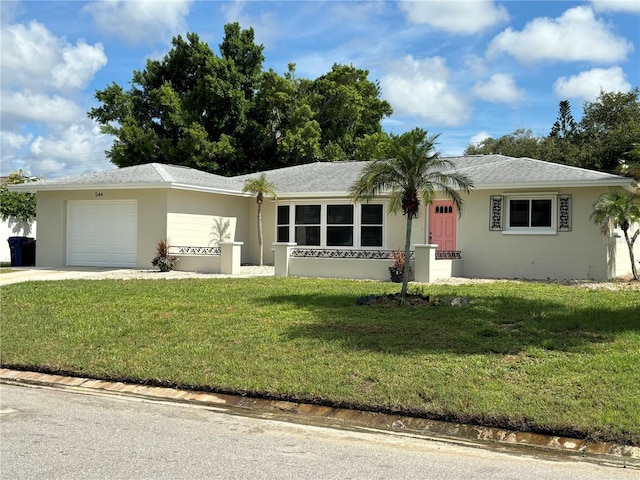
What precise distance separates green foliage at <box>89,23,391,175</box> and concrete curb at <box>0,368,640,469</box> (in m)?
27.1

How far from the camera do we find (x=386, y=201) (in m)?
20.4

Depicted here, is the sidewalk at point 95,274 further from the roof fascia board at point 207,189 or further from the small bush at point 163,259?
the roof fascia board at point 207,189

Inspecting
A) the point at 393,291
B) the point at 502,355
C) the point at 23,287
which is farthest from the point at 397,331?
the point at 23,287

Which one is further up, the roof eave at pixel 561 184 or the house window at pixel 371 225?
the roof eave at pixel 561 184

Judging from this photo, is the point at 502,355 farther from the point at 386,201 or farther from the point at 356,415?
the point at 386,201

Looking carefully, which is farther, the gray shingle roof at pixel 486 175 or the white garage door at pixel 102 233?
the white garage door at pixel 102 233

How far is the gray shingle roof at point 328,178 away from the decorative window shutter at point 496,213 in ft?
1.92

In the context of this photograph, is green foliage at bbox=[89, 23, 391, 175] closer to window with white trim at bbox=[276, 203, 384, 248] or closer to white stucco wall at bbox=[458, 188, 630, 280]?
window with white trim at bbox=[276, 203, 384, 248]

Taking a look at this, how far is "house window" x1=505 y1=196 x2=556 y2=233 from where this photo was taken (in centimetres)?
1777

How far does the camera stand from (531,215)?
18047 mm

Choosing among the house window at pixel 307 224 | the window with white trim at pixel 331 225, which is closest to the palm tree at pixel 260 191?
the window with white trim at pixel 331 225

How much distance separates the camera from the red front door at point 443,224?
63.4 ft

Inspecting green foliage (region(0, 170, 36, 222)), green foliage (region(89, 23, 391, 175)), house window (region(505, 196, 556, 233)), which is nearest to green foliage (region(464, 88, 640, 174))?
green foliage (region(89, 23, 391, 175))

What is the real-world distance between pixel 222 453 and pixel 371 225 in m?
16.1
